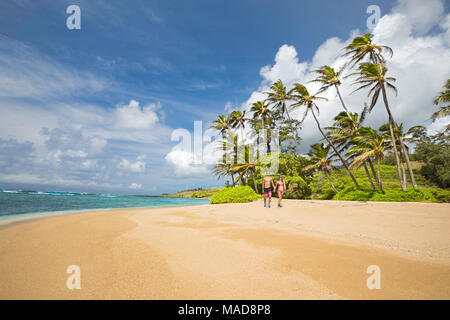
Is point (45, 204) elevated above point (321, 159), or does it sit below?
below

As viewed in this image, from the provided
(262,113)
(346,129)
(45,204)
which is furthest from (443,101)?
(45,204)

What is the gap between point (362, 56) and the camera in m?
17.3

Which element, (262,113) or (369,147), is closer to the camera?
(369,147)

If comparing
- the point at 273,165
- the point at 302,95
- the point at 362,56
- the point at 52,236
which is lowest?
the point at 52,236

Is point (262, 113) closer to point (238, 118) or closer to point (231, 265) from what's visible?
point (238, 118)

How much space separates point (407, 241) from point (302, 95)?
20.6 metres

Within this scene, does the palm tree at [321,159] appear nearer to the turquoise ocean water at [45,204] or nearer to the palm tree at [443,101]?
the palm tree at [443,101]

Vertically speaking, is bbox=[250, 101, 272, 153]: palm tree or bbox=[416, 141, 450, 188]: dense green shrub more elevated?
bbox=[250, 101, 272, 153]: palm tree

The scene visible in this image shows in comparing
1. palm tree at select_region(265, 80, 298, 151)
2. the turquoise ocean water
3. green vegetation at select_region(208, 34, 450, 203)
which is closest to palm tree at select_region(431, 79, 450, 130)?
green vegetation at select_region(208, 34, 450, 203)

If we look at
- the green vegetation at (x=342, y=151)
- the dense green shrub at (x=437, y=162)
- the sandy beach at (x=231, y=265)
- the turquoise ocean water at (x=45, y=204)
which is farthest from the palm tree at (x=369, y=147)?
the turquoise ocean water at (x=45, y=204)

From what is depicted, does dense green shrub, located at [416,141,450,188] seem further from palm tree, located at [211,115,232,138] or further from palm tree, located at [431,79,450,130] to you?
palm tree, located at [211,115,232,138]

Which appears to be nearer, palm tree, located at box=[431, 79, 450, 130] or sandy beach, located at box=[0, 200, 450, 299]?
sandy beach, located at box=[0, 200, 450, 299]
